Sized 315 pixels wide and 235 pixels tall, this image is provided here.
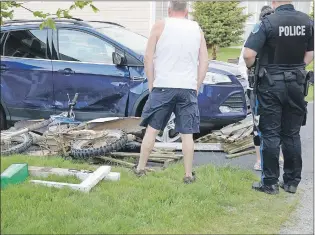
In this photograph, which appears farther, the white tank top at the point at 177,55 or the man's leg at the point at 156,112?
the man's leg at the point at 156,112

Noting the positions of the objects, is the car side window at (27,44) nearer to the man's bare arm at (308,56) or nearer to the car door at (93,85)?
the car door at (93,85)

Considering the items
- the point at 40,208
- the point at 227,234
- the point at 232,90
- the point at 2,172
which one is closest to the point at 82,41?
the point at 232,90

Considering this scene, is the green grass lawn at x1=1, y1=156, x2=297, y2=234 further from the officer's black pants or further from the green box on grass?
the officer's black pants

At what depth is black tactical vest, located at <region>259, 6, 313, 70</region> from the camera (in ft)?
14.8

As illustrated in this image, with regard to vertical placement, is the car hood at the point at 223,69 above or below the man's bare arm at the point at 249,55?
below

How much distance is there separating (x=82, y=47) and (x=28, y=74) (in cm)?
109

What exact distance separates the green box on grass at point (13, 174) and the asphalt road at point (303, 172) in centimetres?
206

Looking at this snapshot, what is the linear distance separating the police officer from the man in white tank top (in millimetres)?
526

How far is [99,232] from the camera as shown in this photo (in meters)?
3.55

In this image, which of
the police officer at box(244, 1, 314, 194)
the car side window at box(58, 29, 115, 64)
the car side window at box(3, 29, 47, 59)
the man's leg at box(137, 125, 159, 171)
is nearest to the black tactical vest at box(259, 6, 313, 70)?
the police officer at box(244, 1, 314, 194)

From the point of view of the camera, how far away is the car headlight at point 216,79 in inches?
263

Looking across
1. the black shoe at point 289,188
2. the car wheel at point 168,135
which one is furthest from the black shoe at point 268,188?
the car wheel at point 168,135

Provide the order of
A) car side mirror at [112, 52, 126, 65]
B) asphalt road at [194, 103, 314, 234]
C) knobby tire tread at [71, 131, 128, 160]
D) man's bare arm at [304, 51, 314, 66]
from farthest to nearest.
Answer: car side mirror at [112, 52, 126, 65] → knobby tire tread at [71, 131, 128, 160] → man's bare arm at [304, 51, 314, 66] → asphalt road at [194, 103, 314, 234]

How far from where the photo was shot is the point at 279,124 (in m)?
4.76
